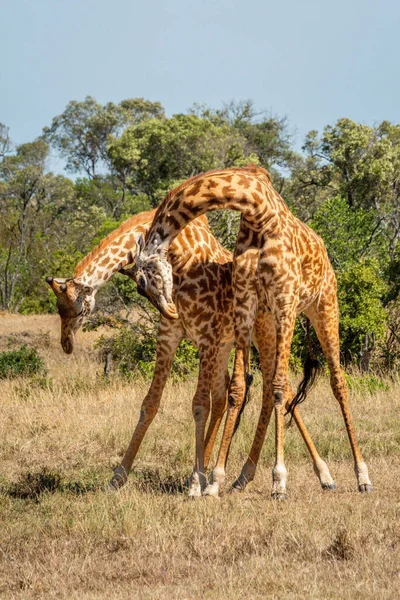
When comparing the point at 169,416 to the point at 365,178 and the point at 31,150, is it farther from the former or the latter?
the point at 31,150

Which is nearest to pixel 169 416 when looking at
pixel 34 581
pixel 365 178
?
pixel 34 581

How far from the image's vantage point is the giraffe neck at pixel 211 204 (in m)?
5.95

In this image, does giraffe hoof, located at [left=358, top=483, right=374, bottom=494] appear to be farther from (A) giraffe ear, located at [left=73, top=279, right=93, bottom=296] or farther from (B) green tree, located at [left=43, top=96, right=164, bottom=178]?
(B) green tree, located at [left=43, top=96, right=164, bottom=178]

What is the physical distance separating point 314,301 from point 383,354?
23.1ft

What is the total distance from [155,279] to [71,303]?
0.85m

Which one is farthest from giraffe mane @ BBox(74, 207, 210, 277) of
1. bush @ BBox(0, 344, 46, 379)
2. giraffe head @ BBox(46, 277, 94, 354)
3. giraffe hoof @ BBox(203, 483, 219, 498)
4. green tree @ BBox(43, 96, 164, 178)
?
green tree @ BBox(43, 96, 164, 178)

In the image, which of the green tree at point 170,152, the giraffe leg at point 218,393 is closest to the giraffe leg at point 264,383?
the giraffe leg at point 218,393

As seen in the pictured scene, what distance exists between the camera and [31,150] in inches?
1785

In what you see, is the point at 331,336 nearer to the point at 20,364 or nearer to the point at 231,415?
the point at 231,415

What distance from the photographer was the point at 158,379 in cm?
667

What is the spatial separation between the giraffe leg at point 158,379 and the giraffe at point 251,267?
0.75 feet

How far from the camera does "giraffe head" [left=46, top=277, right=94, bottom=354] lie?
641cm

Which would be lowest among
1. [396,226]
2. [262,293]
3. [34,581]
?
[34,581]

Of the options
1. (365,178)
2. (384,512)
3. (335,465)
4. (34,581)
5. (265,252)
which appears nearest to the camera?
(34,581)
